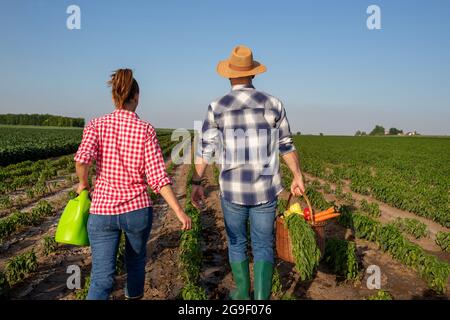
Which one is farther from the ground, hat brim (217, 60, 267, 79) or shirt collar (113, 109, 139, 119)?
hat brim (217, 60, 267, 79)

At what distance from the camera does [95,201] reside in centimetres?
309

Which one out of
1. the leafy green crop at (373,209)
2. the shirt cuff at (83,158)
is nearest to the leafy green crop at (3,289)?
the shirt cuff at (83,158)

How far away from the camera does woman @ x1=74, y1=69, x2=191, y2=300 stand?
10.0 feet

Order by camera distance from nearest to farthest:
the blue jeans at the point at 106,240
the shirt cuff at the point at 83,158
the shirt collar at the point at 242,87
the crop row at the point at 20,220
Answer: the shirt cuff at the point at 83,158 < the blue jeans at the point at 106,240 < the shirt collar at the point at 242,87 < the crop row at the point at 20,220

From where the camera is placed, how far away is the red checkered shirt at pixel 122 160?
306 cm

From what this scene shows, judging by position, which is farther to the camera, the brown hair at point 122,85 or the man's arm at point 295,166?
the man's arm at point 295,166

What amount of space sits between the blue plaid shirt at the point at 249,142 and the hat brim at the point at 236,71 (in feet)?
0.38

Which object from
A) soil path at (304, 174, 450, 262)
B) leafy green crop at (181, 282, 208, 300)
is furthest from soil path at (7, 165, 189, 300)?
soil path at (304, 174, 450, 262)

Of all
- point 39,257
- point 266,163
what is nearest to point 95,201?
point 266,163

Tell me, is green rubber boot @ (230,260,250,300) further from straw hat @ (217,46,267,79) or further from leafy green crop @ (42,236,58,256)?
leafy green crop @ (42,236,58,256)

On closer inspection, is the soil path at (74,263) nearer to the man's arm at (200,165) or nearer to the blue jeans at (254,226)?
the blue jeans at (254,226)

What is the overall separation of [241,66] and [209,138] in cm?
65

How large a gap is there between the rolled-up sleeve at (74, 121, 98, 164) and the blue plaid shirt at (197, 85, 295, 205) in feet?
3.09

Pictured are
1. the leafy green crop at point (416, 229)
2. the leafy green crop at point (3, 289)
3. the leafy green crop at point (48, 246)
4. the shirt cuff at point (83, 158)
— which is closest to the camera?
the shirt cuff at point (83, 158)
